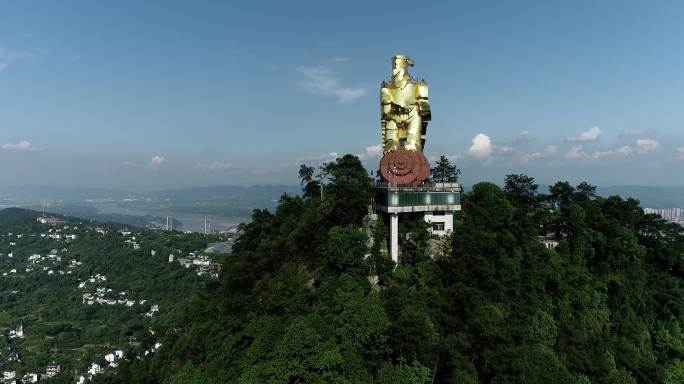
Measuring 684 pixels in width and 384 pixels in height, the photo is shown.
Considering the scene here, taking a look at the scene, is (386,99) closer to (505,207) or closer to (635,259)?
(505,207)

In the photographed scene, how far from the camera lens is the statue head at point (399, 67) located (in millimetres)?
27969

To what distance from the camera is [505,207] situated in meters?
25.6

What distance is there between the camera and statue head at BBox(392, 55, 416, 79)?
28.0m

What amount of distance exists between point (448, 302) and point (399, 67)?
15.9m

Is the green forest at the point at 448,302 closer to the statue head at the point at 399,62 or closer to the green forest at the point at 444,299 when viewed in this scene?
the green forest at the point at 444,299

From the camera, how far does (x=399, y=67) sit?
2795 centimetres

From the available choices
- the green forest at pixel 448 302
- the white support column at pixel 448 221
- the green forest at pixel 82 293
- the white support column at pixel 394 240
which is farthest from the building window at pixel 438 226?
the green forest at pixel 82 293

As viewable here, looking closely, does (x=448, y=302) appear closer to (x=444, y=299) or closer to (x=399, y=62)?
(x=444, y=299)

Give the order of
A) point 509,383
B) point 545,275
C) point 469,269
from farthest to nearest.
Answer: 1. point 545,275
2. point 469,269
3. point 509,383

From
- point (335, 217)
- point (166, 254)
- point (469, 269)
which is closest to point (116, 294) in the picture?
point (166, 254)

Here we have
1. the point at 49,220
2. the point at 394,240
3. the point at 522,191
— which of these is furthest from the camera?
the point at 49,220

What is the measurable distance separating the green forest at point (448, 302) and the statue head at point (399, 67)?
671 cm

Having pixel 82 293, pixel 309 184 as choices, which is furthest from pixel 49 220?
pixel 309 184

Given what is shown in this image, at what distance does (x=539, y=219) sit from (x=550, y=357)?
12749mm
